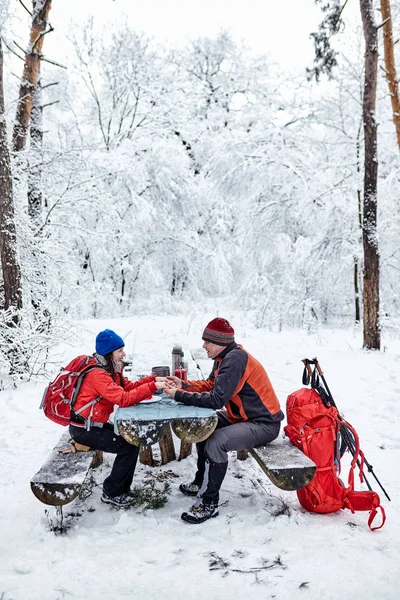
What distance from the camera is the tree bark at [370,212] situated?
8891 millimetres

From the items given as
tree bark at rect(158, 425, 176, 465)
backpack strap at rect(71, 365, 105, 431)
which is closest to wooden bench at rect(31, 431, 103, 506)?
backpack strap at rect(71, 365, 105, 431)

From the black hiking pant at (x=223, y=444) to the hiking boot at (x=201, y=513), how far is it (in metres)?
0.05

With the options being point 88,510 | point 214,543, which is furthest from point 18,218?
point 214,543

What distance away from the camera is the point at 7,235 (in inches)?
273

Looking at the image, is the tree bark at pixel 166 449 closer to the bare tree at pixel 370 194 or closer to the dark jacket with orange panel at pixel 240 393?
the dark jacket with orange panel at pixel 240 393

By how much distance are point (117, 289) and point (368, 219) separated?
11728 mm

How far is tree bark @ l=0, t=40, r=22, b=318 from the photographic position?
678cm

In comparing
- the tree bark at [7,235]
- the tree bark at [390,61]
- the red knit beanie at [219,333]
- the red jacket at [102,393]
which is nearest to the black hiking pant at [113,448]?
the red jacket at [102,393]

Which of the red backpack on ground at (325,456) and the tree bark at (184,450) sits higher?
the red backpack on ground at (325,456)

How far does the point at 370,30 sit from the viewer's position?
8867 millimetres

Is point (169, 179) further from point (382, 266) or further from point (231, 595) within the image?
point (231, 595)

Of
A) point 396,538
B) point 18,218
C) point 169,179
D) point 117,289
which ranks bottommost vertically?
point 396,538

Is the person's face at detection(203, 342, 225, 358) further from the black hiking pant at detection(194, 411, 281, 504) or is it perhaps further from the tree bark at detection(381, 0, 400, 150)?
the tree bark at detection(381, 0, 400, 150)

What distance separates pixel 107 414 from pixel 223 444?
101 cm
